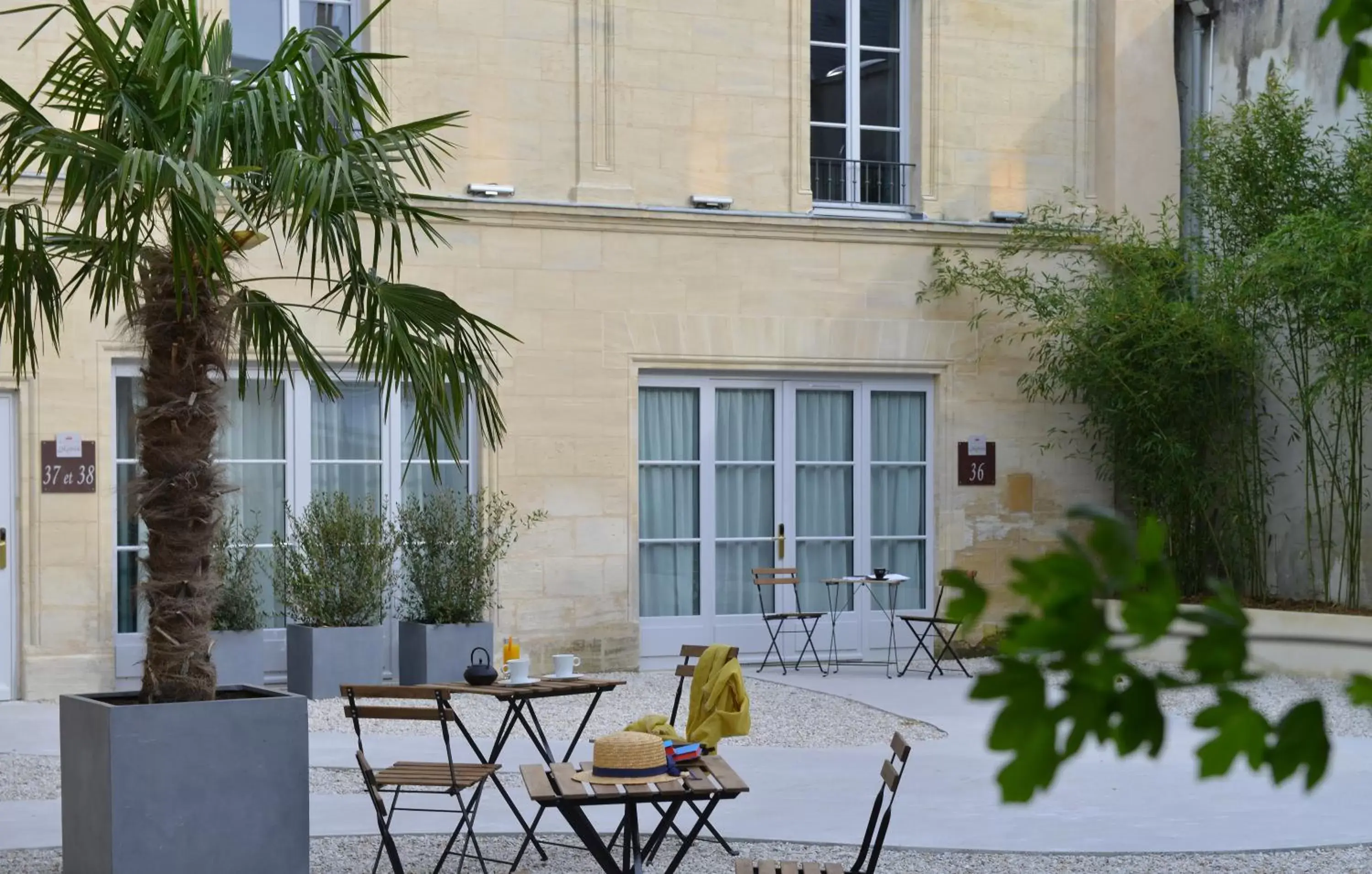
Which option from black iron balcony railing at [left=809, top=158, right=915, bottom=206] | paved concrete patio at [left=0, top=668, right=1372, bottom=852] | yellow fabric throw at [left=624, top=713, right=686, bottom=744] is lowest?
paved concrete patio at [left=0, top=668, right=1372, bottom=852]

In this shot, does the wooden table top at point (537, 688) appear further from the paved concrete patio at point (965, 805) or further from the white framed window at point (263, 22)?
the white framed window at point (263, 22)

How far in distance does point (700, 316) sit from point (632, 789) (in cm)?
752

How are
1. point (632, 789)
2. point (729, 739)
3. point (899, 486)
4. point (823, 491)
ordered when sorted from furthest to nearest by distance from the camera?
point (899, 486)
point (823, 491)
point (729, 739)
point (632, 789)

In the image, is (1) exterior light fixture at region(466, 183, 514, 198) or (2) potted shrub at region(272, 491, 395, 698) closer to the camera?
(2) potted shrub at region(272, 491, 395, 698)

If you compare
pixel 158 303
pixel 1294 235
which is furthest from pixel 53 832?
pixel 1294 235

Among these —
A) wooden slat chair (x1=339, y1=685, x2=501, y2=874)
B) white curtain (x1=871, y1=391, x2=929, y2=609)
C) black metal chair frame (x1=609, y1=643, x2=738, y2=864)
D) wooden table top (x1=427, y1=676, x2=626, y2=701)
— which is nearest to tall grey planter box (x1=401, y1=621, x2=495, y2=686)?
black metal chair frame (x1=609, y1=643, x2=738, y2=864)

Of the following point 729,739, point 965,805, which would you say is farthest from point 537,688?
point 729,739

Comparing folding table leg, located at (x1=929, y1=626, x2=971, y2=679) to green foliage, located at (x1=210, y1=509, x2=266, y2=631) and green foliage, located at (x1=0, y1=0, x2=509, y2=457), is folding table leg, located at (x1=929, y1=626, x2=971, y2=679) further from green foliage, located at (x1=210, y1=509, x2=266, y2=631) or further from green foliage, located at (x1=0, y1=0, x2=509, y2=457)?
green foliage, located at (x1=0, y1=0, x2=509, y2=457)

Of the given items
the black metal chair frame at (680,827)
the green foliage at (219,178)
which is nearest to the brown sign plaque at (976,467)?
the black metal chair frame at (680,827)

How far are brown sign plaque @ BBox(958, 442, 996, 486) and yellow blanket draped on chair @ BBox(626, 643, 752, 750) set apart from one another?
658cm

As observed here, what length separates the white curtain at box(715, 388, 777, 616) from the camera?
12.5m

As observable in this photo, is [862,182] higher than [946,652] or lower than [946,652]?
higher

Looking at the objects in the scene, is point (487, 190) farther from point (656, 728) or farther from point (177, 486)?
point (656, 728)

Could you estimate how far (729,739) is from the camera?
30.7 ft
